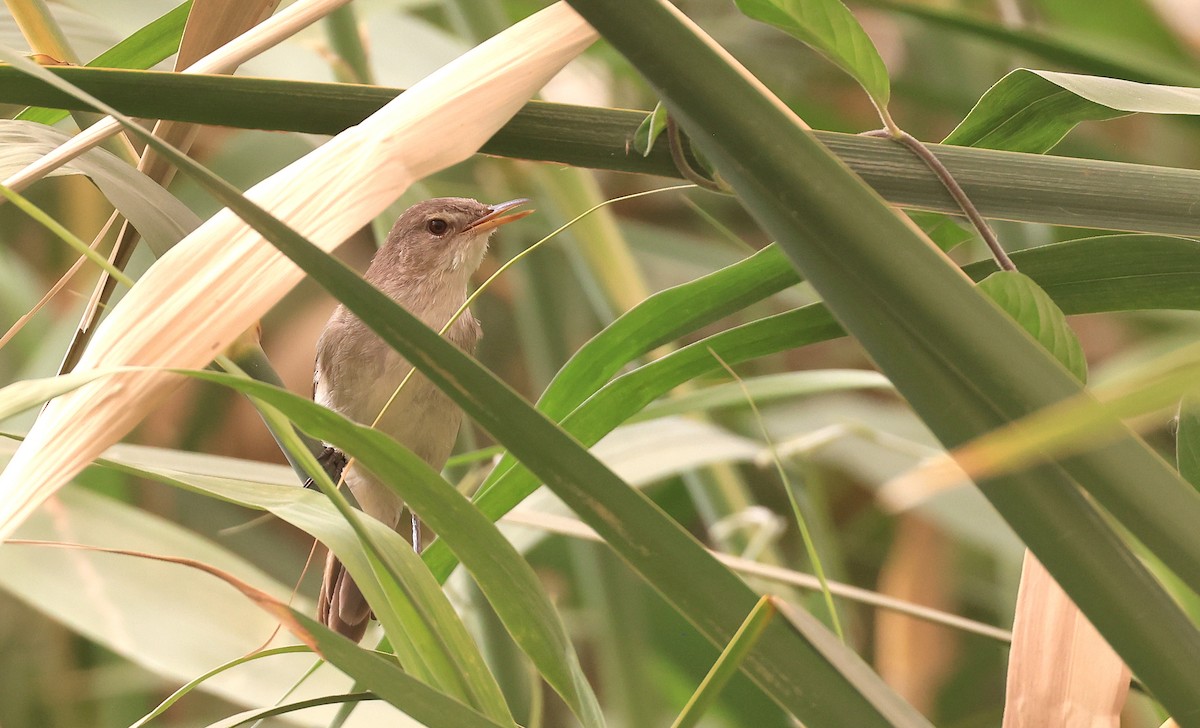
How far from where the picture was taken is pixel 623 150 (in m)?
0.57

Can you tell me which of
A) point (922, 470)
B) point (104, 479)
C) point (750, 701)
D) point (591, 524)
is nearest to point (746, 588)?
point (591, 524)

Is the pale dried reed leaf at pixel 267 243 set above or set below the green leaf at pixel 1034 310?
above

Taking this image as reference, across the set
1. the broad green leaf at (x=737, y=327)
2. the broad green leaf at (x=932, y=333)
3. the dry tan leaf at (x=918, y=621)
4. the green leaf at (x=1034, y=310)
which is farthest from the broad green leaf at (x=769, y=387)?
the dry tan leaf at (x=918, y=621)

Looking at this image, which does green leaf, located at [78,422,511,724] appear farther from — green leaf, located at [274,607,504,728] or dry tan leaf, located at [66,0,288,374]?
dry tan leaf, located at [66,0,288,374]

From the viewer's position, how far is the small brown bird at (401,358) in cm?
138

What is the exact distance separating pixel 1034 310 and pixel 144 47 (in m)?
0.65

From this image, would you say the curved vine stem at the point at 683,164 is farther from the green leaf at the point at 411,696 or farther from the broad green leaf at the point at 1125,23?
the broad green leaf at the point at 1125,23

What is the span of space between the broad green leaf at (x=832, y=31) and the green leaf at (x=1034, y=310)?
0.38 feet

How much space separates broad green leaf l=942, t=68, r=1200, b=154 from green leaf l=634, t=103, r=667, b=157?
8.1 inches

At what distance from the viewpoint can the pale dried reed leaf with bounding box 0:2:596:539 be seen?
456mm

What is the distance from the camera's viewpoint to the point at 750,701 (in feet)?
5.40

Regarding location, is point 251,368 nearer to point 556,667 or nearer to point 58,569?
point 556,667

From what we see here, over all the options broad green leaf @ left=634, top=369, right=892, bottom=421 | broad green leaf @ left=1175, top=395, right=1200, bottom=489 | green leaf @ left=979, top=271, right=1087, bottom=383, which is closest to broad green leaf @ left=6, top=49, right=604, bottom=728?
green leaf @ left=979, top=271, right=1087, bottom=383

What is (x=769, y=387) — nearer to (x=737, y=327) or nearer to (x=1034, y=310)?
(x=737, y=327)
